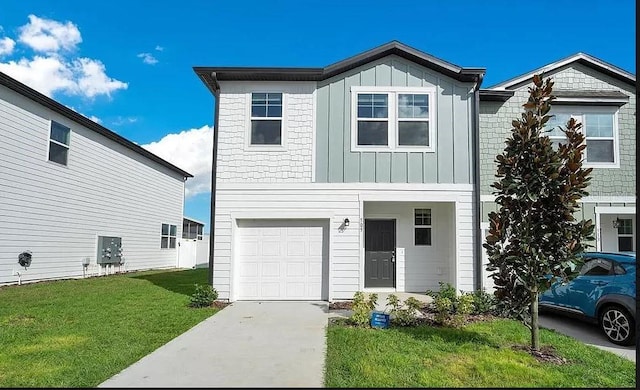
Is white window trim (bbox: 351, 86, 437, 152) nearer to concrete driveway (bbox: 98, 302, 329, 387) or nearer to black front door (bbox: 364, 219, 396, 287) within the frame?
black front door (bbox: 364, 219, 396, 287)

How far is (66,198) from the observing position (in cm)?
1513

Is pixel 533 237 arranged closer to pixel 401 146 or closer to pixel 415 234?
pixel 401 146

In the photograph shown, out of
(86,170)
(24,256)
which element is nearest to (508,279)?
(24,256)

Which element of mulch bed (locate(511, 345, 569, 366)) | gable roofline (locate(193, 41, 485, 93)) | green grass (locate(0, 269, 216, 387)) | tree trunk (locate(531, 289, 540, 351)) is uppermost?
gable roofline (locate(193, 41, 485, 93))

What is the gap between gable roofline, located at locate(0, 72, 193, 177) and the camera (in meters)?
12.5

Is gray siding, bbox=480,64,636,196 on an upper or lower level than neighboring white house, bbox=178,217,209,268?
upper

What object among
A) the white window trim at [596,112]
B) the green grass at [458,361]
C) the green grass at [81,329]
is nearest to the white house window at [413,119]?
the white window trim at [596,112]

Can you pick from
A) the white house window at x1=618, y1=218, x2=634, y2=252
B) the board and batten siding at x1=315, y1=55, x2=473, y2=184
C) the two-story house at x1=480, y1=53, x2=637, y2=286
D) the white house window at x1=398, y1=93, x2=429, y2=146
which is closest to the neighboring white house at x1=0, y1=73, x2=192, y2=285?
the board and batten siding at x1=315, y1=55, x2=473, y2=184

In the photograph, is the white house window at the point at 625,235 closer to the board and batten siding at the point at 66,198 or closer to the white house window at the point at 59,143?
the board and batten siding at the point at 66,198

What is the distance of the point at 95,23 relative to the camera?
13.9 meters

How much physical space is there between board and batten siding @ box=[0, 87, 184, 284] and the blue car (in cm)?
1431

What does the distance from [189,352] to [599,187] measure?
1092 centimetres

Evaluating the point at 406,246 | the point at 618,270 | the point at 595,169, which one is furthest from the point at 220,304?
the point at 595,169

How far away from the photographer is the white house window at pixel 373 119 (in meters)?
10.6
